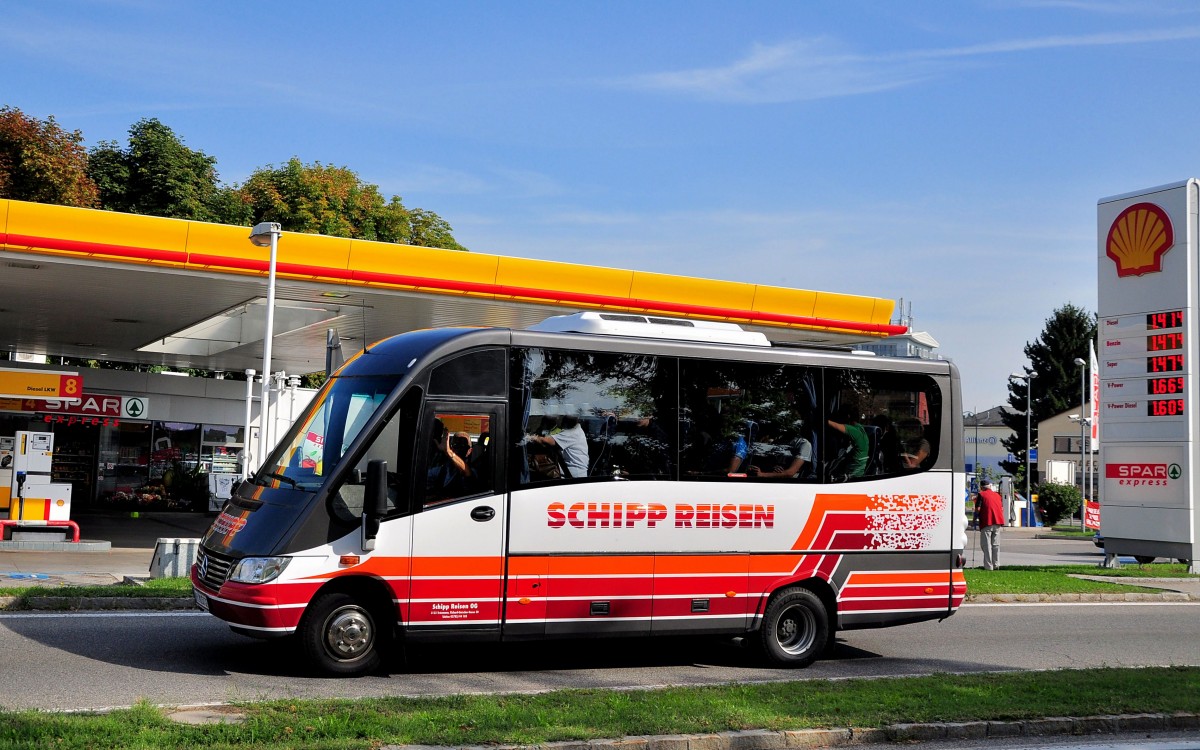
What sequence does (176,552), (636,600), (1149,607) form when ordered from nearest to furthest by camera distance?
(636,600) < (176,552) < (1149,607)

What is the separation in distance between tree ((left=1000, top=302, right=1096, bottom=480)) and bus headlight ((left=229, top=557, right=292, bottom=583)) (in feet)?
286

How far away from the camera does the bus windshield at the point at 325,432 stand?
9414 mm

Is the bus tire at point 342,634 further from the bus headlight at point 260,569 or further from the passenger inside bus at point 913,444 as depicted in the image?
the passenger inside bus at point 913,444

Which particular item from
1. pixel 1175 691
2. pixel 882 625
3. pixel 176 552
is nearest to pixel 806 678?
pixel 882 625

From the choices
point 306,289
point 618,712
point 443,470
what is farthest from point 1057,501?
point 618,712

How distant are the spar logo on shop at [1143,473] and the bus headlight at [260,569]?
17.8m

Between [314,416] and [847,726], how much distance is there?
4.91 m

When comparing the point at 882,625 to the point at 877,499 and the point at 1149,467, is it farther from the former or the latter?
the point at 1149,467

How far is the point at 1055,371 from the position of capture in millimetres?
91500

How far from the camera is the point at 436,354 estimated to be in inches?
377

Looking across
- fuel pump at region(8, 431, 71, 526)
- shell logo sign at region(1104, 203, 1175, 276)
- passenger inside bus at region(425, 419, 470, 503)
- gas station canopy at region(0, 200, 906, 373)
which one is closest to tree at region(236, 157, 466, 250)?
gas station canopy at region(0, 200, 906, 373)

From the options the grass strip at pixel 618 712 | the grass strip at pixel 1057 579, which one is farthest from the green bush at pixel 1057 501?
the grass strip at pixel 618 712

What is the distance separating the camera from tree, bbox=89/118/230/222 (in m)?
42.9

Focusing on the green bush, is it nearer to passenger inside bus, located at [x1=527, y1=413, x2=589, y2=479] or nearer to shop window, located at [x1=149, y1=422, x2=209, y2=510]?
shop window, located at [x1=149, y1=422, x2=209, y2=510]
